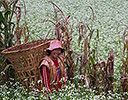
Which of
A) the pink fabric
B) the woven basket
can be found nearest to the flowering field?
the woven basket

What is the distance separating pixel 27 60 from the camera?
390 cm

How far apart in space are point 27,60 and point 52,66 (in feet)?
1.43

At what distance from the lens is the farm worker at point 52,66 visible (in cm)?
391

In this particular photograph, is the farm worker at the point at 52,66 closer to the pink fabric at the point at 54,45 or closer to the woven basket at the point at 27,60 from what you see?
the pink fabric at the point at 54,45

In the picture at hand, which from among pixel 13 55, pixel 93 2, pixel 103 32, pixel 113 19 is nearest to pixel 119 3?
pixel 93 2

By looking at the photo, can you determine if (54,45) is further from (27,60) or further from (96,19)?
(96,19)

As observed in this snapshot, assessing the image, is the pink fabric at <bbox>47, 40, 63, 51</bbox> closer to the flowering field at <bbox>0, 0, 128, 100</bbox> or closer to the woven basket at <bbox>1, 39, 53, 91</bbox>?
the woven basket at <bbox>1, 39, 53, 91</bbox>

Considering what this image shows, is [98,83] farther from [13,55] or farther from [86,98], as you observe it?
[13,55]

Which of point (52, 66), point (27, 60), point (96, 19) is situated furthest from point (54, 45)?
point (96, 19)

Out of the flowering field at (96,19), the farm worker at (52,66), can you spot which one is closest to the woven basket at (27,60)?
the farm worker at (52,66)

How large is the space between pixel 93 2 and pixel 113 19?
2.53 m

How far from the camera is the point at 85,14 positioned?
10070 mm

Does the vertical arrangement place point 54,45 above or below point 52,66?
above

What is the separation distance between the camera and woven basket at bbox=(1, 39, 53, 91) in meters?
3.82
